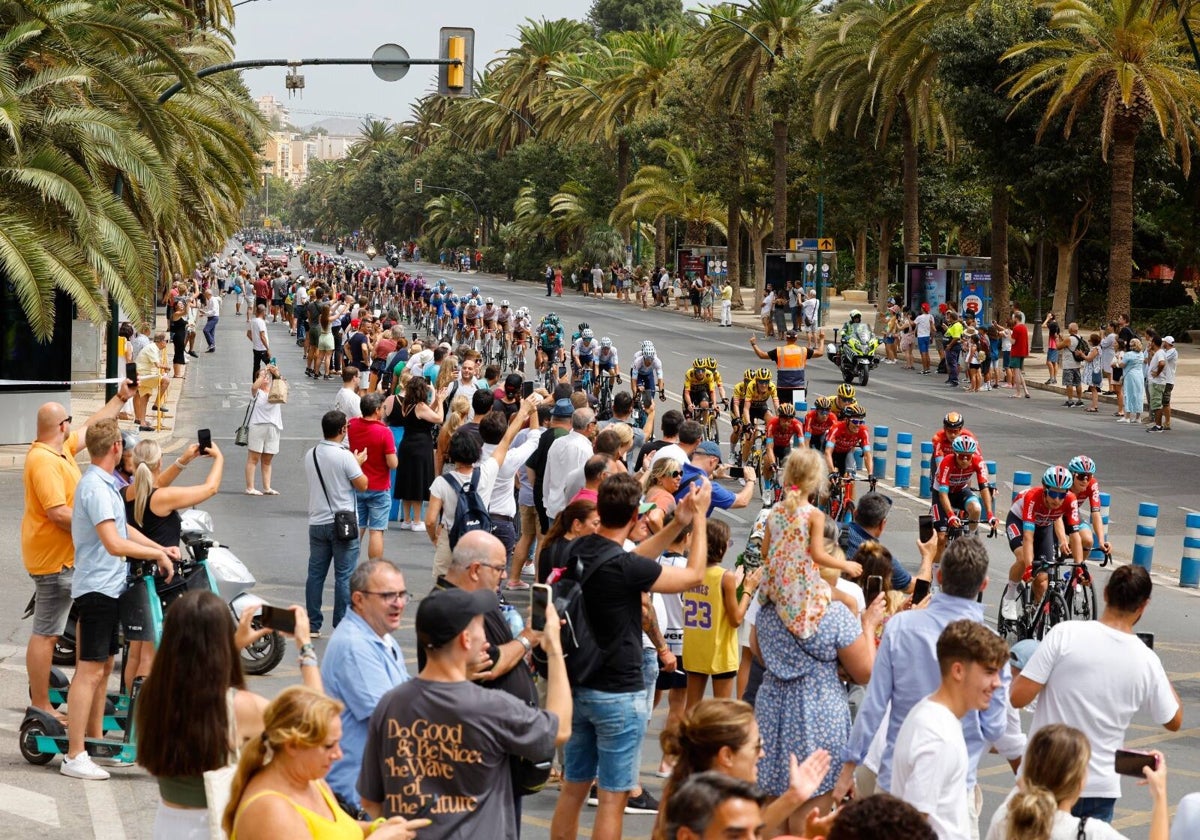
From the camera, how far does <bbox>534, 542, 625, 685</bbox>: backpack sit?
691cm

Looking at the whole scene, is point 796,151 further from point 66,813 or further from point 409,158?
point 409,158

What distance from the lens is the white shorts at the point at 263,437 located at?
776 inches

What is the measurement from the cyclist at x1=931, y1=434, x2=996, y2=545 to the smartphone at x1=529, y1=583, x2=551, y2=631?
9149mm

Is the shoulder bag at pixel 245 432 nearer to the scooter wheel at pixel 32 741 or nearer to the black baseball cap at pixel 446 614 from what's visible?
the scooter wheel at pixel 32 741

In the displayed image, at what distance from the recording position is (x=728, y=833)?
4.14 metres

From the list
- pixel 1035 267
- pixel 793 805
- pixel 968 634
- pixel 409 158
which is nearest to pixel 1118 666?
pixel 968 634

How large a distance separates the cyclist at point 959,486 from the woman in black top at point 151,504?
288 inches

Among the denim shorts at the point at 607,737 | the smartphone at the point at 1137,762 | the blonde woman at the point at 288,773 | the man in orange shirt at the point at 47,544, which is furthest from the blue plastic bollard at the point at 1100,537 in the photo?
the blonde woman at the point at 288,773

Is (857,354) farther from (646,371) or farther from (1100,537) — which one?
(1100,537)

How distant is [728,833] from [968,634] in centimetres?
178

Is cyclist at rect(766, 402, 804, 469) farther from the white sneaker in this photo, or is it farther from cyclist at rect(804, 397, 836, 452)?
the white sneaker

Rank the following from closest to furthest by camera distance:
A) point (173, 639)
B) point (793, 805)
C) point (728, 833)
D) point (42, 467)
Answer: point (728, 833) → point (793, 805) → point (173, 639) → point (42, 467)

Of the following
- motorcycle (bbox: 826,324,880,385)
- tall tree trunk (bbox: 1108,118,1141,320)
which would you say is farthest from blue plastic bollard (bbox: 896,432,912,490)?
tall tree trunk (bbox: 1108,118,1141,320)

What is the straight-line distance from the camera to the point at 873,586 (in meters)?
8.16
